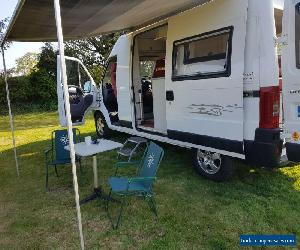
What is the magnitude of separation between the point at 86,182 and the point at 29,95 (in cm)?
1507

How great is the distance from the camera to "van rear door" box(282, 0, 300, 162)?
3654mm

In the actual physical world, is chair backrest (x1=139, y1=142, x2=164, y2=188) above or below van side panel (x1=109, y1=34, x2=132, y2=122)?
below

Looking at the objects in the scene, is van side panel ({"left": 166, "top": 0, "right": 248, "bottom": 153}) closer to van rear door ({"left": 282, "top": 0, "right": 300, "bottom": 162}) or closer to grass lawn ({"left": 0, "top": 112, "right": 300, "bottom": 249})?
van rear door ({"left": 282, "top": 0, "right": 300, "bottom": 162})

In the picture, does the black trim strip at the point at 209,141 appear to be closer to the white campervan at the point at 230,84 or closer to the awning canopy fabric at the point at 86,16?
the white campervan at the point at 230,84

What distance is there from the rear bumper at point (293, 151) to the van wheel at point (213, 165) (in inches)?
40.6

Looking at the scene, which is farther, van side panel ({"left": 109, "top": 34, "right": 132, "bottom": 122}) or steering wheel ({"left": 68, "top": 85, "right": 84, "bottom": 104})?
steering wheel ({"left": 68, "top": 85, "right": 84, "bottom": 104})

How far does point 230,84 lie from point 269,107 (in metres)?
0.61

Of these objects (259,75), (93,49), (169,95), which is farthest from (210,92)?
(93,49)

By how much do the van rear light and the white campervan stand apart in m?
0.01

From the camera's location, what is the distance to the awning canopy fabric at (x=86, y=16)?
4.23 m

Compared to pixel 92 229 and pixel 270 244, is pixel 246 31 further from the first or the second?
pixel 92 229

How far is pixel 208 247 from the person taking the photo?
3.37 meters

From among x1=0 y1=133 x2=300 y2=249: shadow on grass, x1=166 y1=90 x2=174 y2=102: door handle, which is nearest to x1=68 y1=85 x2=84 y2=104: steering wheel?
x1=0 y1=133 x2=300 y2=249: shadow on grass

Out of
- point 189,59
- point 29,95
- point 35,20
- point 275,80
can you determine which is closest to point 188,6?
point 189,59
